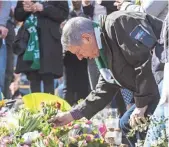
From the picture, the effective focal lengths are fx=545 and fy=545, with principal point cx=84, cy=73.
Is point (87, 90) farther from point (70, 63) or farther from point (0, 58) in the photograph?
point (0, 58)

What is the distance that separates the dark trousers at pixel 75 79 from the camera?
5957mm

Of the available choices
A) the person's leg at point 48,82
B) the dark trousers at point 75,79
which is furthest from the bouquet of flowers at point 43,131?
the dark trousers at point 75,79

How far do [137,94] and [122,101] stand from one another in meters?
1.48

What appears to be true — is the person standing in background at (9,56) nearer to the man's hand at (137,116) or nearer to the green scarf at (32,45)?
the green scarf at (32,45)

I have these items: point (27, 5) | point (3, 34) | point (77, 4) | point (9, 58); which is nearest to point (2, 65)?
point (9, 58)

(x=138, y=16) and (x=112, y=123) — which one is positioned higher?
(x=138, y=16)

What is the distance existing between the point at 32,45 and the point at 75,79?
24.5 inches

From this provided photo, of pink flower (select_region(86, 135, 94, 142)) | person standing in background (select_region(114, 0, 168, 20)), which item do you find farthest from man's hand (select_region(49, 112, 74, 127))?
person standing in background (select_region(114, 0, 168, 20))

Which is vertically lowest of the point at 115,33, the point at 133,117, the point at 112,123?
the point at 112,123

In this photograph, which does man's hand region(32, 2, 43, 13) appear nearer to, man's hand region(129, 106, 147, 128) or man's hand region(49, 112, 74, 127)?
man's hand region(49, 112, 74, 127)

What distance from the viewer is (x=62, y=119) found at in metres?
3.91

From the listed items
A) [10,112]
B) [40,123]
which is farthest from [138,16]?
[10,112]

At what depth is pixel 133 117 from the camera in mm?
3730

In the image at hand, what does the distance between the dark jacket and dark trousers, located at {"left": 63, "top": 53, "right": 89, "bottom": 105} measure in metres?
2.22
